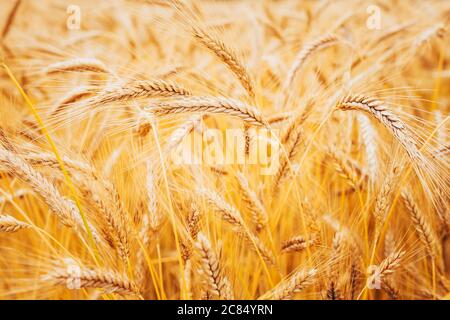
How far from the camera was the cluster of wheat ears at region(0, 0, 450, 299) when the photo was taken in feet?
2.63

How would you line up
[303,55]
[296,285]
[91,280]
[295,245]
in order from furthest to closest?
[303,55] < [295,245] < [296,285] < [91,280]

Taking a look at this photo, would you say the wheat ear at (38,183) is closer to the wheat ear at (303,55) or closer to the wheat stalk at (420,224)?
the wheat ear at (303,55)

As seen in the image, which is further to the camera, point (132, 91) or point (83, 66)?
point (83, 66)

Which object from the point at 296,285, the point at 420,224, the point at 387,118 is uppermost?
the point at 387,118

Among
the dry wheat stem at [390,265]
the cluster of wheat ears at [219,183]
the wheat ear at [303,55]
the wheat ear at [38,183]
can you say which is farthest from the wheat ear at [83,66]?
the dry wheat stem at [390,265]

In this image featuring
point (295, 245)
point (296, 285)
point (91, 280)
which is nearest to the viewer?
point (91, 280)

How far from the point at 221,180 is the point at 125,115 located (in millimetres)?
533

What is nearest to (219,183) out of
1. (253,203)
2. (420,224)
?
(253,203)

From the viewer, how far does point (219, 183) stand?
3.24 ft

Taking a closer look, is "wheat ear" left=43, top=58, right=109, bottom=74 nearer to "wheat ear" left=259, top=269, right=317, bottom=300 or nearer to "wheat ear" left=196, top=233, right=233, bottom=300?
"wheat ear" left=196, top=233, right=233, bottom=300

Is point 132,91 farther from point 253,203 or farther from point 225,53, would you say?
point 253,203

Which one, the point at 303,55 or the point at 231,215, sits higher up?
the point at 303,55

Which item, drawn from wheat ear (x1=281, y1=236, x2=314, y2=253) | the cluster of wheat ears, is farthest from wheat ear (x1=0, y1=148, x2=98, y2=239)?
wheat ear (x1=281, y1=236, x2=314, y2=253)
